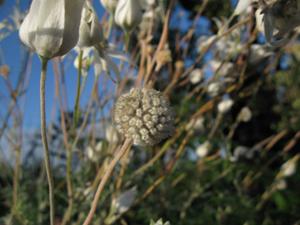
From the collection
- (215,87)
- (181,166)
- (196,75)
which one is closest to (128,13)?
(215,87)

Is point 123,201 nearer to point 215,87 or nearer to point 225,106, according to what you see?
point 215,87

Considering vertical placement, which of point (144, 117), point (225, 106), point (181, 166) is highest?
point (144, 117)

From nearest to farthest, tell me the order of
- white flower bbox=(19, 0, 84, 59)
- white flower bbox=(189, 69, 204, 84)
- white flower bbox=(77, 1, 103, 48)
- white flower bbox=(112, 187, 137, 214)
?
white flower bbox=(19, 0, 84, 59)
white flower bbox=(77, 1, 103, 48)
white flower bbox=(112, 187, 137, 214)
white flower bbox=(189, 69, 204, 84)

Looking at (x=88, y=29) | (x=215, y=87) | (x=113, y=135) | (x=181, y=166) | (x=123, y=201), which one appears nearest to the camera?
(x=88, y=29)

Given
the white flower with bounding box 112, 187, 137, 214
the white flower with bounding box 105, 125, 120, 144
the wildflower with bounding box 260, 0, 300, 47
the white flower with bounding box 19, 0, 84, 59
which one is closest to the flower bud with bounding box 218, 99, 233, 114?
the white flower with bounding box 105, 125, 120, 144

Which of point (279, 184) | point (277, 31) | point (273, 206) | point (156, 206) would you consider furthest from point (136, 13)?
point (273, 206)

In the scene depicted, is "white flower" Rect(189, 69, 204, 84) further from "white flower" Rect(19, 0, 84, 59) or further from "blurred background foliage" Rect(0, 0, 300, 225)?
"white flower" Rect(19, 0, 84, 59)

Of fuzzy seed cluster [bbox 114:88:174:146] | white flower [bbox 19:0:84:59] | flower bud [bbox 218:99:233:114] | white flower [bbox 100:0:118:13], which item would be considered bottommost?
flower bud [bbox 218:99:233:114]
